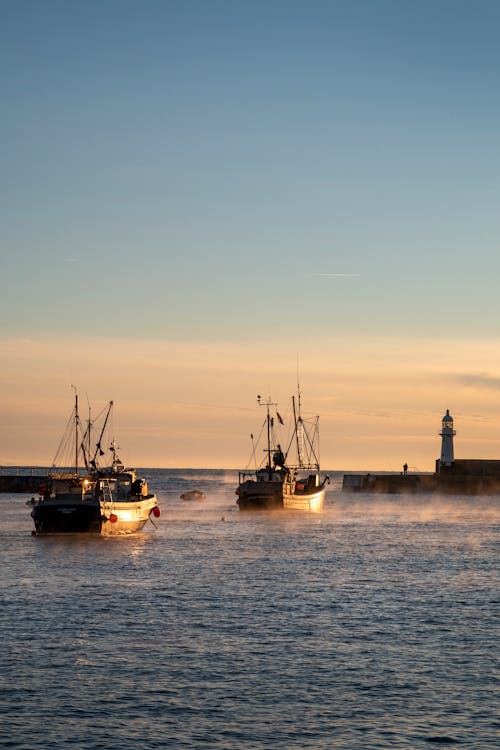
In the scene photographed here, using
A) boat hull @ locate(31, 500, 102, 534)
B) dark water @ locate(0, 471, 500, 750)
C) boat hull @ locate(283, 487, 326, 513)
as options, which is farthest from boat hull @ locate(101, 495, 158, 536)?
boat hull @ locate(283, 487, 326, 513)

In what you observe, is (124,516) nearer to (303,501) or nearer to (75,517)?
(75,517)

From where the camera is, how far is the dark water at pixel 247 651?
24.9 meters

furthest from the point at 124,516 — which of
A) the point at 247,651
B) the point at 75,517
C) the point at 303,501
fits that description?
the point at 303,501

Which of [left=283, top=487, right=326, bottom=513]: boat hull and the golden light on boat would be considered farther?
[left=283, top=487, right=326, bottom=513]: boat hull

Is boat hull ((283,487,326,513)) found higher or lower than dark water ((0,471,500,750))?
higher

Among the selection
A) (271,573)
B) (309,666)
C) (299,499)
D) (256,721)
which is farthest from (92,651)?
(299,499)

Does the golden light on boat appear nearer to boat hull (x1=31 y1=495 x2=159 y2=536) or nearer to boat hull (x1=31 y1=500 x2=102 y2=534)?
boat hull (x1=31 y1=495 x2=159 y2=536)

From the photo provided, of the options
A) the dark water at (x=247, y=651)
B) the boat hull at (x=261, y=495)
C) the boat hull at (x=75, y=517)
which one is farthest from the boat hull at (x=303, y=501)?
the dark water at (x=247, y=651)

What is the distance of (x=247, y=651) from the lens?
34.9 metres

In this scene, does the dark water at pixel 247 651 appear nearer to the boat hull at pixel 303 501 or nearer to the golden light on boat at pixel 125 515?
the golden light on boat at pixel 125 515

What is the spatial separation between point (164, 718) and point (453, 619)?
19780mm

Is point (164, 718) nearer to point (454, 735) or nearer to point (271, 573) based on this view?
point (454, 735)

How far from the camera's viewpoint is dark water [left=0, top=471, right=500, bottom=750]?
81.7ft

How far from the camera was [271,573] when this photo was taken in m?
62.0
